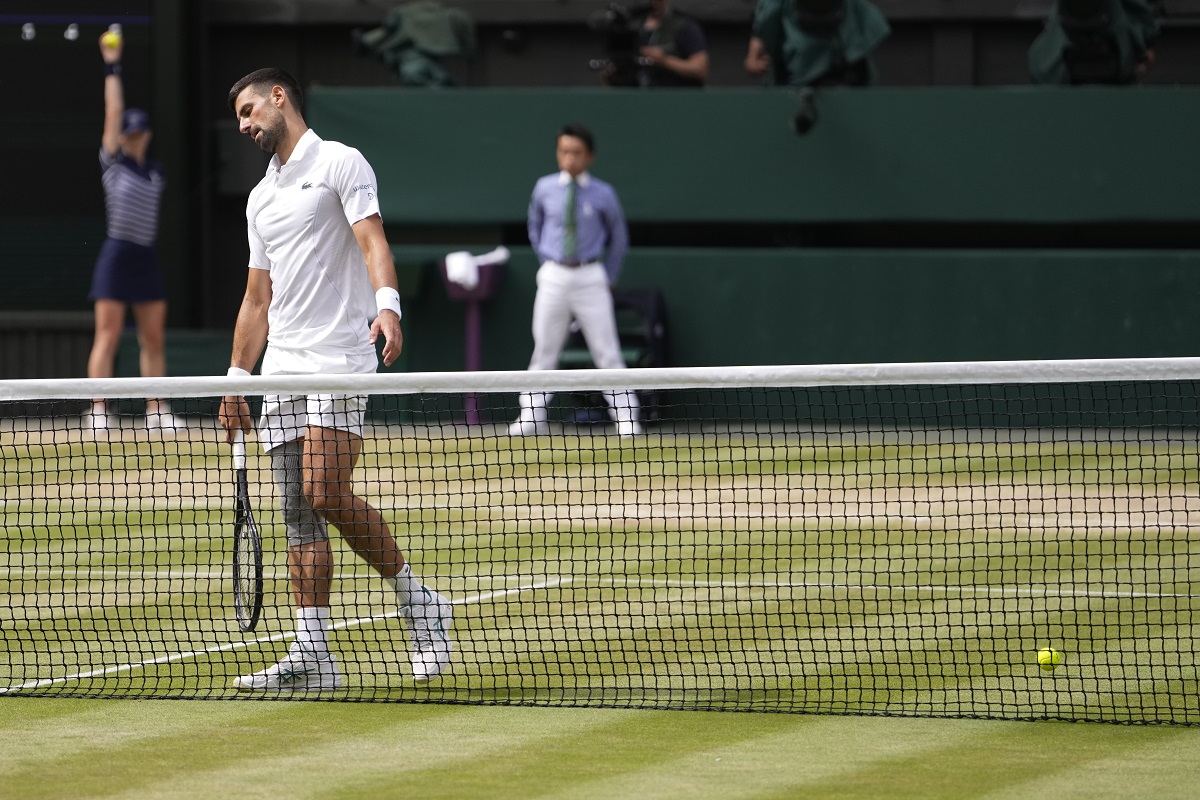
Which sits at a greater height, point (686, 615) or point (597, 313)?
point (597, 313)

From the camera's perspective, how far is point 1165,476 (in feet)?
36.5

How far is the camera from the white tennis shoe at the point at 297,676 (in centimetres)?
545

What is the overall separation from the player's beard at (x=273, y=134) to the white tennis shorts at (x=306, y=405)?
594 millimetres

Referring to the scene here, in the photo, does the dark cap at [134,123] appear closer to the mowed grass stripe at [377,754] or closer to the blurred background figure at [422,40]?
the blurred background figure at [422,40]

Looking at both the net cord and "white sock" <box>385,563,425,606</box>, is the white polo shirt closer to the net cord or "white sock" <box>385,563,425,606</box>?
the net cord

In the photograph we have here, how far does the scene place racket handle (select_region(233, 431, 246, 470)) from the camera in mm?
5791

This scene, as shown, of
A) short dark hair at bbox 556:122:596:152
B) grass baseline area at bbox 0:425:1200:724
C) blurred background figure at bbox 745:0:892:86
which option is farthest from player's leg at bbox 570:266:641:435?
grass baseline area at bbox 0:425:1200:724

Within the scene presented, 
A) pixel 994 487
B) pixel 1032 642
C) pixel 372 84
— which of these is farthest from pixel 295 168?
pixel 372 84

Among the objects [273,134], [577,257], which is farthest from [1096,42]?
[273,134]

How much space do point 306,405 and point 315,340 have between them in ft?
0.67

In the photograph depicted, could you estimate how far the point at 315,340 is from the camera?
18.6ft

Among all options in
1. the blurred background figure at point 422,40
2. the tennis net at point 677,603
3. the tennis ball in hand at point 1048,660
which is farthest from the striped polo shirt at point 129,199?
the tennis ball in hand at point 1048,660

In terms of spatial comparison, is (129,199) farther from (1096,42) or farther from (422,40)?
(1096,42)

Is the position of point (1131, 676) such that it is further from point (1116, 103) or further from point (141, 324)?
Result: point (141, 324)
